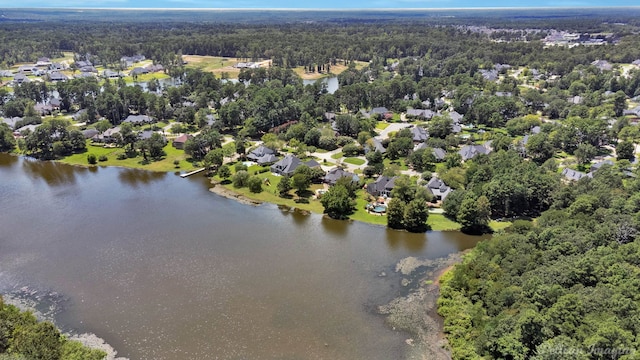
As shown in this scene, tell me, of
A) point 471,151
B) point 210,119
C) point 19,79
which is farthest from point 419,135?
point 19,79

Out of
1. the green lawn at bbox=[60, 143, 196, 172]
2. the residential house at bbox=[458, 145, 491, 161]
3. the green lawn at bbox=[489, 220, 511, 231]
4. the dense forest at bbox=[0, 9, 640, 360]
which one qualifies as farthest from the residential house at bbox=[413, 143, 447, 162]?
the green lawn at bbox=[60, 143, 196, 172]

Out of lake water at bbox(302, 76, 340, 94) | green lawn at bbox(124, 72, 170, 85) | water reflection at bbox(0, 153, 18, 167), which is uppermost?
green lawn at bbox(124, 72, 170, 85)

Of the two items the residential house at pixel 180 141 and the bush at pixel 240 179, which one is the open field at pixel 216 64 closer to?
the residential house at pixel 180 141

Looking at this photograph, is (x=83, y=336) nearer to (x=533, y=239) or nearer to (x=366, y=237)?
(x=366, y=237)

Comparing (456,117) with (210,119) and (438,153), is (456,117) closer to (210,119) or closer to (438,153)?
(438,153)

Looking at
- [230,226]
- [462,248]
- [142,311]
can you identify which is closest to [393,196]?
[462,248]

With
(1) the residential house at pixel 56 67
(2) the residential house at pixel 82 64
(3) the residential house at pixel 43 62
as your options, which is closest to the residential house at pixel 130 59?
(2) the residential house at pixel 82 64

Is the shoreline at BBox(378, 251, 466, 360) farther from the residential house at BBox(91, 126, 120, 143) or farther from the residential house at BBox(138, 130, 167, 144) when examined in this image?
the residential house at BBox(91, 126, 120, 143)
